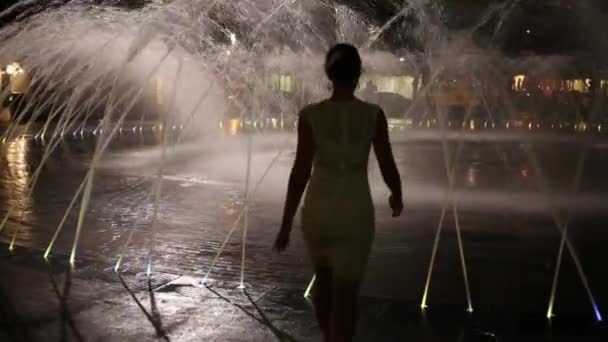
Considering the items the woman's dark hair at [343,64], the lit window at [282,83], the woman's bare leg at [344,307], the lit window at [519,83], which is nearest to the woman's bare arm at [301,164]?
the woman's dark hair at [343,64]

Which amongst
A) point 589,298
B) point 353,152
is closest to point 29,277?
point 353,152

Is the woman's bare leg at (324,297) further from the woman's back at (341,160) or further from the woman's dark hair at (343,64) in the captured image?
the woman's dark hair at (343,64)

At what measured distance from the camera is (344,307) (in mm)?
3576

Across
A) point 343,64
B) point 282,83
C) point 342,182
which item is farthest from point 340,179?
point 282,83

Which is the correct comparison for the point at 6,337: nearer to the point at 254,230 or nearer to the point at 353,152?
the point at 353,152

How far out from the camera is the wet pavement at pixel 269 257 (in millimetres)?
4895

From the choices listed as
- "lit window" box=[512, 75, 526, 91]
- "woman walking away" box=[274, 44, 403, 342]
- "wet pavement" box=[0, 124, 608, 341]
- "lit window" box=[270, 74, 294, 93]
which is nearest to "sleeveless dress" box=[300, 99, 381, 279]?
"woman walking away" box=[274, 44, 403, 342]

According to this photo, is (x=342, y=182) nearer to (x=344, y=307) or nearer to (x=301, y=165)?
(x=301, y=165)

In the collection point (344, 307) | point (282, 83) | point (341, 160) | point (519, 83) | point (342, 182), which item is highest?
point (519, 83)

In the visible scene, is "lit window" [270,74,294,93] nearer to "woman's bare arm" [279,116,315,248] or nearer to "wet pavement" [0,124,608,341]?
"wet pavement" [0,124,608,341]

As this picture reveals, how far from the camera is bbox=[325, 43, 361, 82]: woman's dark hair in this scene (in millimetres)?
3559

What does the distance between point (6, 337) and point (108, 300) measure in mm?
971

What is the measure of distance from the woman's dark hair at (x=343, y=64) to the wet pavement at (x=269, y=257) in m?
1.85

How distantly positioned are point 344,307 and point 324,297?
17 centimetres
